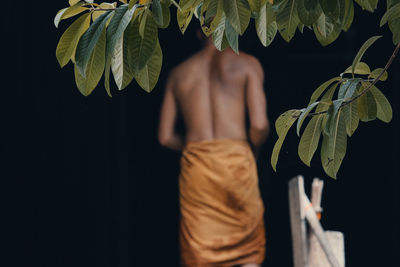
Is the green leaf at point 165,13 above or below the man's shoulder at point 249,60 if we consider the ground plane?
above

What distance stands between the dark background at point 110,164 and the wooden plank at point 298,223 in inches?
31.4

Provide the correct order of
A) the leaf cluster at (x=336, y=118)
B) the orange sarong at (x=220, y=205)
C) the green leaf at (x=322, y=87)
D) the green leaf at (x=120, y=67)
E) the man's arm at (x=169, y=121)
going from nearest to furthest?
1. the green leaf at (x=120, y=67)
2. the leaf cluster at (x=336, y=118)
3. the green leaf at (x=322, y=87)
4. the orange sarong at (x=220, y=205)
5. the man's arm at (x=169, y=121)

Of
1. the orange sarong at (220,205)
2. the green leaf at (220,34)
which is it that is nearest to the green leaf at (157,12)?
the green leaf at (220,34)

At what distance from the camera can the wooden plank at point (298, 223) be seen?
436 centimetres

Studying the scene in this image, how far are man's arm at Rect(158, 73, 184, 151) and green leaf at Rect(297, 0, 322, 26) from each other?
3.24 meters

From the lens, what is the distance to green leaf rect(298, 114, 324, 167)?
193cm

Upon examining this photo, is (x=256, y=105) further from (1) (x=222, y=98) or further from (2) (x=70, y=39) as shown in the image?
(2) (x=70, y=39)

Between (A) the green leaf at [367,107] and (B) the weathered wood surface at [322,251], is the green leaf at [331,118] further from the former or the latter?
(B) the weathered wood surface at [322,251]

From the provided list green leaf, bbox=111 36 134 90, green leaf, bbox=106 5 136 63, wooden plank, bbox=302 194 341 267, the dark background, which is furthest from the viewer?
the dark background

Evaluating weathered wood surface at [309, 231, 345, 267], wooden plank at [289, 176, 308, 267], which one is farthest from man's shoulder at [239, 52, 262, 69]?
weathered wood surface at [309, 231, 345, 267]

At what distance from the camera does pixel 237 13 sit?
5.43 ft

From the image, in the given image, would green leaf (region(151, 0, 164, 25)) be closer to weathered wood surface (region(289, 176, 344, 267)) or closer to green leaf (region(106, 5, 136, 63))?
green leaf (region(106, 5, 136, 63))

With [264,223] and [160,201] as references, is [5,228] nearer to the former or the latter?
[160,201]

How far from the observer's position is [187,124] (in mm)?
4867
